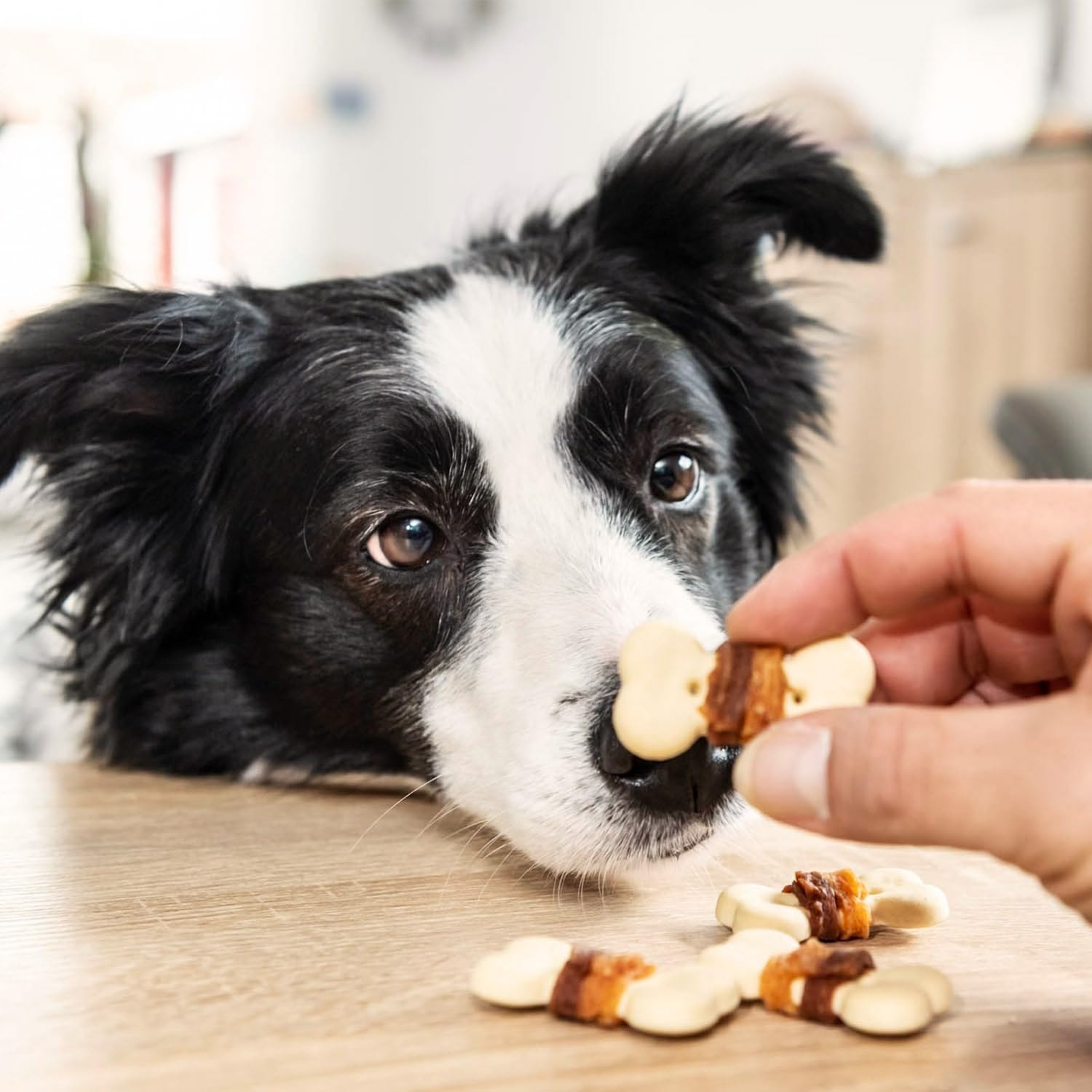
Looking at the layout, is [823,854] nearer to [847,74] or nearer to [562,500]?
Answer: [562,500]

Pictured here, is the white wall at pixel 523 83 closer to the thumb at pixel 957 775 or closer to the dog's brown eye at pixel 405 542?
the dog's brown eye at pixel 405 542

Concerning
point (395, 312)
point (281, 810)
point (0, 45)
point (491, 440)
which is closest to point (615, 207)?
point (395, 312)

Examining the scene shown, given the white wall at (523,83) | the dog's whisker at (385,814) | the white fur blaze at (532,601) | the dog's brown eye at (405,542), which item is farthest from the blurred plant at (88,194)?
the dog's whisker at (385,814)

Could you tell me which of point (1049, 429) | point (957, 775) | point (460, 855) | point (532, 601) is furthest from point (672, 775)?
point (1049, 429)

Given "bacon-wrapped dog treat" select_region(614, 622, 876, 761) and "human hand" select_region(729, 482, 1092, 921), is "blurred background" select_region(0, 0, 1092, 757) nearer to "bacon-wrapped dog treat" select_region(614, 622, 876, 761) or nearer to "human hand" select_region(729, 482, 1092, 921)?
"human hand" select_region(729, 482, 1092, 921)

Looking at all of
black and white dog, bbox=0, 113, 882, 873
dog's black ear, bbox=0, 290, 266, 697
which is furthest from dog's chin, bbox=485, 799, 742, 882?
dog's black ear, bbox=0, 290, 266, 697
